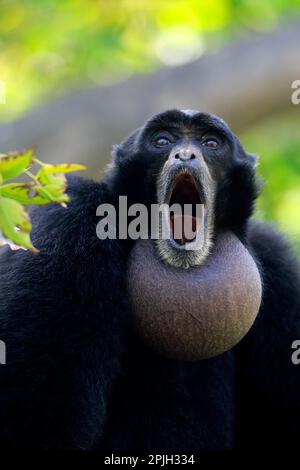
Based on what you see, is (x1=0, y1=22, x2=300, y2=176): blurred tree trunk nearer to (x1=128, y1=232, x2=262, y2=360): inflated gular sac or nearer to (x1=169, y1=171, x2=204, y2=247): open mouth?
(x1=169, y1=171, x2=204, y2=247): open mouth

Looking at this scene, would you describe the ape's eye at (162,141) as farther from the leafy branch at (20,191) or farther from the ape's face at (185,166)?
the leafy branch at (20,191)

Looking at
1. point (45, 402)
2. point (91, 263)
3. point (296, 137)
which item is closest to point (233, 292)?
point (91, 263)

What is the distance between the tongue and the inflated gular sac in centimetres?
24

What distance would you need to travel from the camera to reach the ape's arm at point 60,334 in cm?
575

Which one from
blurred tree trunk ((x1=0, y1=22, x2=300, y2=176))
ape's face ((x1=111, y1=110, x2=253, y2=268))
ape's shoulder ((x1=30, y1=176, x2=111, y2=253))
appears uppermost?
blurred tree trunk ((x1=0, y1=22, x2=300, y2=176))

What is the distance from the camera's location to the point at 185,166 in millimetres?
6242

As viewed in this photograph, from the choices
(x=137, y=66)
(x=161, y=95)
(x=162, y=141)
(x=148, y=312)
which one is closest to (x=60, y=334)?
(x=148, y=312)

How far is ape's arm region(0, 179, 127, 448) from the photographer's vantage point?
575 cm

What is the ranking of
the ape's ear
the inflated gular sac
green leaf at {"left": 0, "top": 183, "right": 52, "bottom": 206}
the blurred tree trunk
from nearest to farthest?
1. green leaf at {"left": 0, "top": 183, "right": 52, "bottom": 206}
2. the inflated gular sac
3. the ape's ear
4. the blurred tree trunk

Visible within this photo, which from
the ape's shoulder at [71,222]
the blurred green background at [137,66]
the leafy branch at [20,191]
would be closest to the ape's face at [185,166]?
the ape's shoulder at [71,222]

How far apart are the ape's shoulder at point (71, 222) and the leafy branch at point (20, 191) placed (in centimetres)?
190

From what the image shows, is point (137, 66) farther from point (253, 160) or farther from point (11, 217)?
point (11, 217)

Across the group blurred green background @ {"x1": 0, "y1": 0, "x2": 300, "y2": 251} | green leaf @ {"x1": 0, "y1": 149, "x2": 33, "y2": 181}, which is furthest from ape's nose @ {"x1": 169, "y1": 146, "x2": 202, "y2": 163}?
blurred green background @ {"x1": 0, "y1": 0, "x2": 300, "y2": 251}

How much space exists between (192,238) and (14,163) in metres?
2.61
